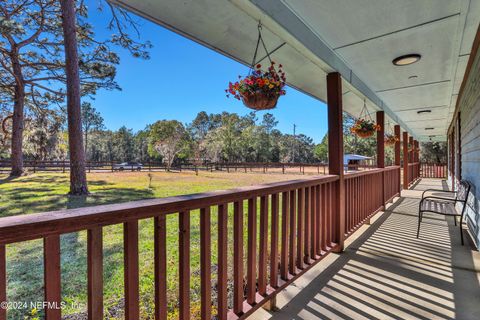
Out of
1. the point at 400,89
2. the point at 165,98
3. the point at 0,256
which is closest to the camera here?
the point at 0,256

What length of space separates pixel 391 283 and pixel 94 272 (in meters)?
2.24

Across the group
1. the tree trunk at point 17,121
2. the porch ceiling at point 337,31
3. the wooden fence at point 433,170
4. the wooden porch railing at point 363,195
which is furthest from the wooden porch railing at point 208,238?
the wooden fence at point 433,170

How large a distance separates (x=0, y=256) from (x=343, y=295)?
6.75 ft

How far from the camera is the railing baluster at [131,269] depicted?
3.27ft

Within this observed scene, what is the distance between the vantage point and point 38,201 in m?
6.15

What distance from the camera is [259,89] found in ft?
6.28

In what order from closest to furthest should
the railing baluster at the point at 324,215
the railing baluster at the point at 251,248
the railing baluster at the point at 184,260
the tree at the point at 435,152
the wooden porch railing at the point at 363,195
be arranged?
the railing baluster at the point at 184,260
the railing baluster at the point at 251,248
the railing baluster at the point at 324,215
the wooden porch railing at the point at 363,195
the tree at the point at 435,152

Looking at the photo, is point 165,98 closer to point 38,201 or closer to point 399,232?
point 38,201

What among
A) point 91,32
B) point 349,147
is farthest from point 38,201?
point 349,147

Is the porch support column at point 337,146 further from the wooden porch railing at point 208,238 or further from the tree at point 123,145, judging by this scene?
→ the tree at point 123,145

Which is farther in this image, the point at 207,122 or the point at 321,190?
the point at 207,122

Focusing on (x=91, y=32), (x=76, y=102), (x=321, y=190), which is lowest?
(x=321, y=190)

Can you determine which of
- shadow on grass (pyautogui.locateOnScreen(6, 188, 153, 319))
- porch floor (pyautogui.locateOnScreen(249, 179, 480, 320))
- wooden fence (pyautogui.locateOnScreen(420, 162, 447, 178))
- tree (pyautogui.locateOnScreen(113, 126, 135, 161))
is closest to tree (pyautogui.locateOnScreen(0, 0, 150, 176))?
shadow on grass (pyautogui.locateOnScreen(6, 188, 153, 319))

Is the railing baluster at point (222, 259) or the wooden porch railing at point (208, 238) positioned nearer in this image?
the wooden porch railing at point (208, 238)
